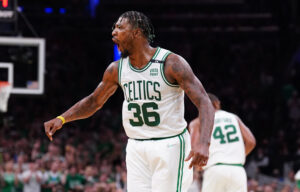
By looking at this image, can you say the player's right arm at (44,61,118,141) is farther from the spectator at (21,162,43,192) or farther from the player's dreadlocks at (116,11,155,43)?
the spectator at (21,162,43,192)

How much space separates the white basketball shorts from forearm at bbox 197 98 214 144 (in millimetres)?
412

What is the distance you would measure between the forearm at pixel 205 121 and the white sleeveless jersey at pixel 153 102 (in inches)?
14.1

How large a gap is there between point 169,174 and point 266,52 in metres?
17.1

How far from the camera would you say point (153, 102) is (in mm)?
5441

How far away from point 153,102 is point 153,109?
0.06m

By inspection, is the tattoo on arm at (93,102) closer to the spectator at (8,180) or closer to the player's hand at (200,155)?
the player's hand at (200,155)

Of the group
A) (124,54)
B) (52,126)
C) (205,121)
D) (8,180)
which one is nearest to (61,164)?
(8,180)

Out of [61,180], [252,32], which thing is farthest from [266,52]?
[61,180]

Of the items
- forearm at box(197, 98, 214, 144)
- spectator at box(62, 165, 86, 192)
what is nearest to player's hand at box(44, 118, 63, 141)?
forearm at box(197, 98, 214, 144)

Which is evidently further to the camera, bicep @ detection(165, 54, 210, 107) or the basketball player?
the basketball player

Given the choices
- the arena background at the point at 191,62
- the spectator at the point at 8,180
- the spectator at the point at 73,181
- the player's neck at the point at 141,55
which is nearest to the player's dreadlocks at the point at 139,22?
the player's neck at the point at 141,55

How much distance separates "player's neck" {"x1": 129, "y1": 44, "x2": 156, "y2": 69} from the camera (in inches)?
217

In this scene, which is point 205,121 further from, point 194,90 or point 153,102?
point 153,102

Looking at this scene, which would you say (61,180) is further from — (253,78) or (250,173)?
(253,78)
